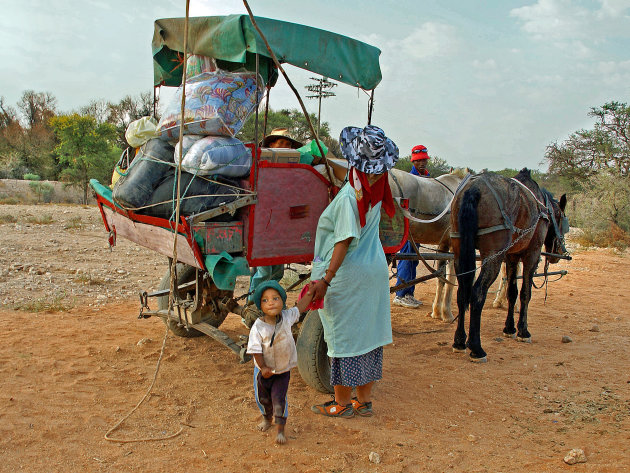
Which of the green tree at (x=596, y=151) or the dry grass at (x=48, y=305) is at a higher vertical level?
the green tree at (x=596, y=151)

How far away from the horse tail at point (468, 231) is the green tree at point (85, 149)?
81.6 feet

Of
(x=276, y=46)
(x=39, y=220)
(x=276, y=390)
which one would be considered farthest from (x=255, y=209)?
(x=39, y=220)

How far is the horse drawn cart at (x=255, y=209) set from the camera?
3533 millimetres

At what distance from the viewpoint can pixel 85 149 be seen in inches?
1070

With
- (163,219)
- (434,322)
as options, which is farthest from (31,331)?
(434,322)

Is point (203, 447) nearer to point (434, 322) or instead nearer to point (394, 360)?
point (394, 360)

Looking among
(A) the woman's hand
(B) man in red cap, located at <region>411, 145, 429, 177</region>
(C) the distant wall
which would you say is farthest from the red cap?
(C) the distant wall

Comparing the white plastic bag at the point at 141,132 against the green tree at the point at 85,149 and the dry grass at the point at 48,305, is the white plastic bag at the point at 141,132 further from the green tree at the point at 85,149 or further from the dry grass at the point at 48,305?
the green tree at the point at 85,149

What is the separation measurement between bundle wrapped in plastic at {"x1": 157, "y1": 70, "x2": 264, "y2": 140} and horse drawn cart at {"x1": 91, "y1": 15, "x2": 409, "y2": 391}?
0.67ft

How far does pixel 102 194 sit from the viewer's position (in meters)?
4.34

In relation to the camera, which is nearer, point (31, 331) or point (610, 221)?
point (31, 331)

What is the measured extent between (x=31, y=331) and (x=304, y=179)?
11.5 feet

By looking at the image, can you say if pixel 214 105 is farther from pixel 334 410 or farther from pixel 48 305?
pixel 48 305

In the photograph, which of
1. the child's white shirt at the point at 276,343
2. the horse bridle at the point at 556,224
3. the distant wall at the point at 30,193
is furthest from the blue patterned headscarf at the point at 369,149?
the distant wall at the point at 30,193
